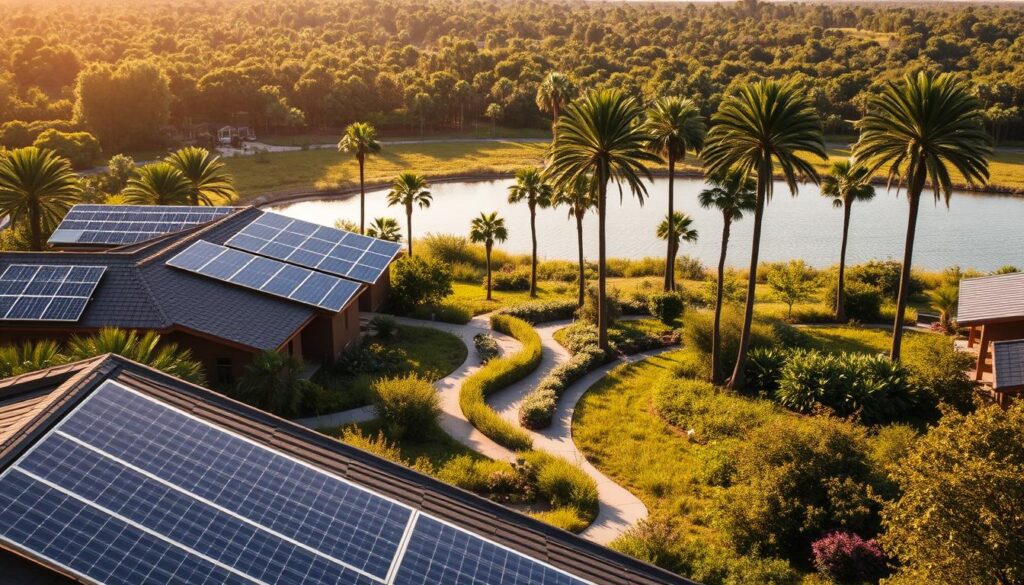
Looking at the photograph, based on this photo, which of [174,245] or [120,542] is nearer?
[120,542]

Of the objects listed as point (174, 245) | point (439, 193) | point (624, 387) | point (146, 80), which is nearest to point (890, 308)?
point (624, 387)

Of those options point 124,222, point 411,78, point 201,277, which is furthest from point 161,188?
point 411,78

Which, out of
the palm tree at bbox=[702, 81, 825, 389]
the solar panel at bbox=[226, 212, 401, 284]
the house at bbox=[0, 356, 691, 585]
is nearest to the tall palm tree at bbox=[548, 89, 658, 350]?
the palm tree at bbox=[702, 81, 825, 389]

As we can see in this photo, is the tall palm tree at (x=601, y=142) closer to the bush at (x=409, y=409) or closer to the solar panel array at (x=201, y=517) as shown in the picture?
the bush at (x=409, y=409)

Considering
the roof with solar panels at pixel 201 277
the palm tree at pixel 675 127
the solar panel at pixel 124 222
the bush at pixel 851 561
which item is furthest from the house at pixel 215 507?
the palm tree at pixel 675 127

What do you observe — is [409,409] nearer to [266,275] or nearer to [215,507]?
[266,275]

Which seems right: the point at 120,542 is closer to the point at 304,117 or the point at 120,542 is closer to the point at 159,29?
the point at 304,117

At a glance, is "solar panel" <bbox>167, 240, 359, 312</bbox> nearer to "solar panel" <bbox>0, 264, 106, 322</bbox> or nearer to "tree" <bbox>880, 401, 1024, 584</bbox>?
→ "solar panel" <bbox>0, 264, 106, 322</bbox>
